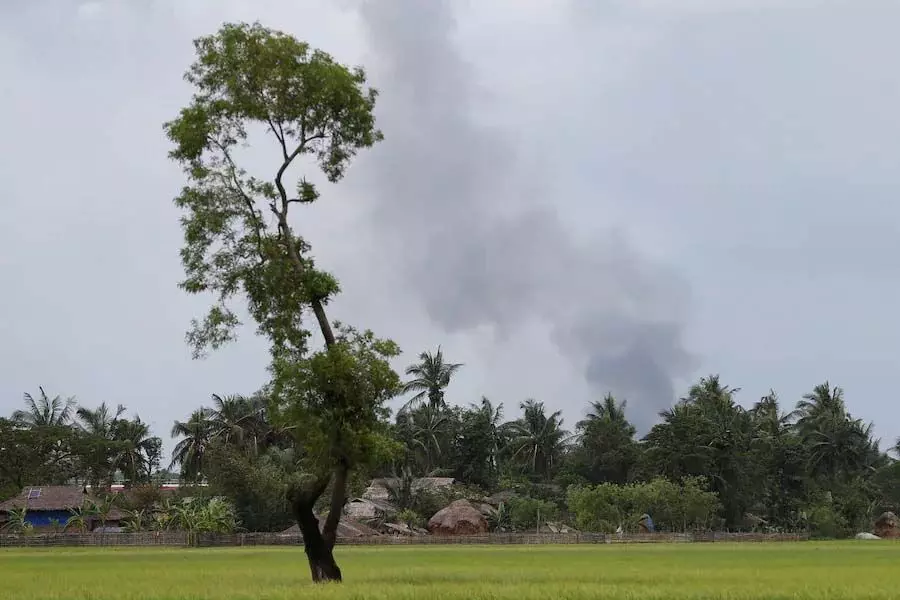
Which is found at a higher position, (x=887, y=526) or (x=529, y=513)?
(x=529, y=513)

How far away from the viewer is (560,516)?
267ft

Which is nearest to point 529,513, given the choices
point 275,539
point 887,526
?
point 275,539

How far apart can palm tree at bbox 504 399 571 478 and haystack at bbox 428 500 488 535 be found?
21.8m

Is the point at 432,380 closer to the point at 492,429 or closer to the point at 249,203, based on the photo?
the point at 492,429

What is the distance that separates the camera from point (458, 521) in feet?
240

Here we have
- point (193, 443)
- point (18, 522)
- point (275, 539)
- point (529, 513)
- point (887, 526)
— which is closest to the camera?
point (275, 539)

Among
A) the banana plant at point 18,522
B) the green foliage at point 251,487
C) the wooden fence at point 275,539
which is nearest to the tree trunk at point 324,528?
the wooden fence at point 275,539

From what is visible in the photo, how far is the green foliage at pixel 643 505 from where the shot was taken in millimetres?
71250

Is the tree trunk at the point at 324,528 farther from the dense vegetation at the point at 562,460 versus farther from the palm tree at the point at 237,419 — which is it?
the palm tree at the point at 237,419

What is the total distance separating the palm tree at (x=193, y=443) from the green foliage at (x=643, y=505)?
3622 cm

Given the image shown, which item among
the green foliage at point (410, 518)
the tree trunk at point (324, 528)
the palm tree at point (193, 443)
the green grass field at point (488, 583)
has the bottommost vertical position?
the green grass field at point (488, 583)

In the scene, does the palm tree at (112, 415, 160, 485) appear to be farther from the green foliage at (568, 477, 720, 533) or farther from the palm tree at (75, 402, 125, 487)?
the green foliage at (568, 477, 720, 533)

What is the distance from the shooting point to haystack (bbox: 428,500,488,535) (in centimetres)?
7294

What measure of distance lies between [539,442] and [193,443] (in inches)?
1292
